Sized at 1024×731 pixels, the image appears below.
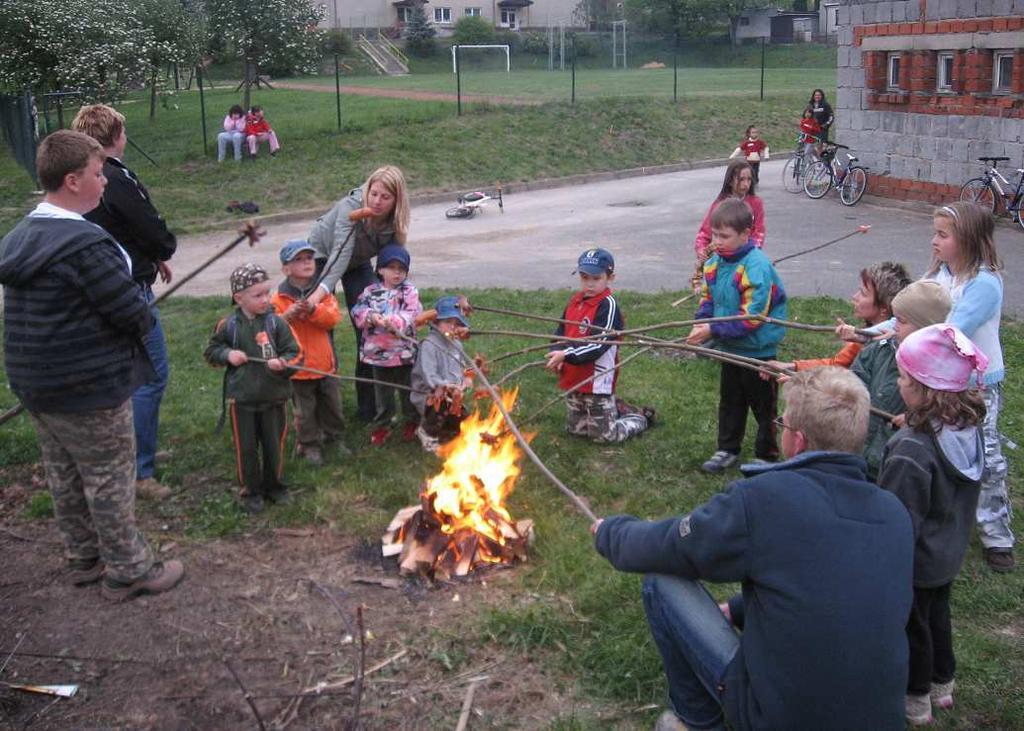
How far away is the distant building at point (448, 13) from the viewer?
64.6m

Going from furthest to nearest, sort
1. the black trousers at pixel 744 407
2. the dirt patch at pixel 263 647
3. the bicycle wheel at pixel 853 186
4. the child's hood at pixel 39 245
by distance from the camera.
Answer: the bicycle wheel at pixel 853 186, the black trousers at pixel 744 407, the child's hood at pixel 39 245, the dirt patch at pixel 263 647

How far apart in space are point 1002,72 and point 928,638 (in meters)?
14.4

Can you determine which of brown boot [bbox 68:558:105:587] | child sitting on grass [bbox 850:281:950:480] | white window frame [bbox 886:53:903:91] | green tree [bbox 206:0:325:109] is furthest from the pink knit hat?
green tree [bbox 206:0:325:109]

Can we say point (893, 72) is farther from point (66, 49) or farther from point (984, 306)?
point (66, 49)

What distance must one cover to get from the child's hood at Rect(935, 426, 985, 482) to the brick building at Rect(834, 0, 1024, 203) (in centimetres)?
1352

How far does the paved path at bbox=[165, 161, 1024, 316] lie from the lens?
12492 mm

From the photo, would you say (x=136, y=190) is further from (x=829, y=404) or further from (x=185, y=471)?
(x=829, y=404)

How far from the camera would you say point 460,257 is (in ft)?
47.2

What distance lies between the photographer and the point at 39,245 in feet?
14.2

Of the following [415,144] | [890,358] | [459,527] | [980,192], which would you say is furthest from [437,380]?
[415,144]

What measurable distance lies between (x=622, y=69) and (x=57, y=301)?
173 feet

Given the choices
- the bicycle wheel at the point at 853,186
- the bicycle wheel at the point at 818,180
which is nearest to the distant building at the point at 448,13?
the bicycle wheel at the point at 818,180

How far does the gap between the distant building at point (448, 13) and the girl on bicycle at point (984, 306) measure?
6134 centimetres

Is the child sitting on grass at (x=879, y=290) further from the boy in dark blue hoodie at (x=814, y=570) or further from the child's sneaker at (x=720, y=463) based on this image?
the boy in dark blue hoodie at (x=814, y=570)
